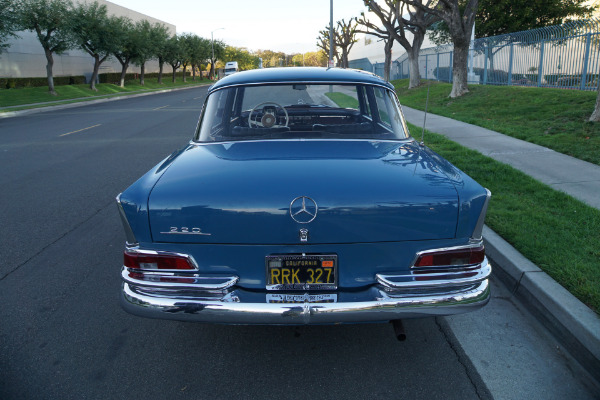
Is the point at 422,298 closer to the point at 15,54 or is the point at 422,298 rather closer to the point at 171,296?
the point at 171,296

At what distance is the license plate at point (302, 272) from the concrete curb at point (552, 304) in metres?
1.63

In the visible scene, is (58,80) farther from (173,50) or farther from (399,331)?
(399,331)

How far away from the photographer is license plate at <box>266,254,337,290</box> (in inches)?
101

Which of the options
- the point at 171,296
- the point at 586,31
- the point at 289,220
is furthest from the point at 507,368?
the point at 586,31

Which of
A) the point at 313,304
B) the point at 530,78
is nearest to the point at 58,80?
the point at 530,78

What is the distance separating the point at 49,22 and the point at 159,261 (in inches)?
1332

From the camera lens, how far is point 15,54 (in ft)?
118

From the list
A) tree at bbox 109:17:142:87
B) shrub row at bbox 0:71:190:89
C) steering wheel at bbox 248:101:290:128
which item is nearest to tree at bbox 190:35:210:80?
shrub row at bbox 0:71:190:89

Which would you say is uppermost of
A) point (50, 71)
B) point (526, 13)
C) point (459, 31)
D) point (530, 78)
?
point (526, 13)

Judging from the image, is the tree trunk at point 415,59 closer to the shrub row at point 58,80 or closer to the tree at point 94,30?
the tree at point 94,30

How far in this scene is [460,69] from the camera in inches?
689

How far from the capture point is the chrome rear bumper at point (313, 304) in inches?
98.5

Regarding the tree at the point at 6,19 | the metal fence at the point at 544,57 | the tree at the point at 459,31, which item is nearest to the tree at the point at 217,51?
the tree at the point at 6,19

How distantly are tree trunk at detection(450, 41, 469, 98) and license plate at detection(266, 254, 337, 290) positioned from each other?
1658 cm
